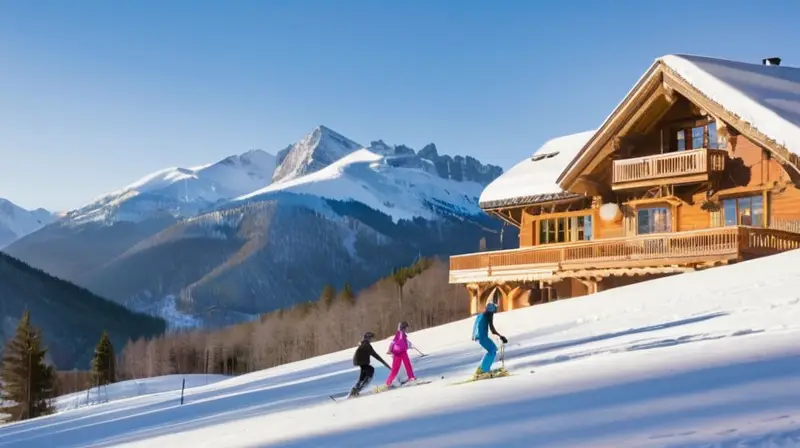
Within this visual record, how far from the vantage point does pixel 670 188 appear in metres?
33.5

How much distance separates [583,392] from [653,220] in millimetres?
24349

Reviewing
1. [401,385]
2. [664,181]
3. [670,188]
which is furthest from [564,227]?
[401,385]

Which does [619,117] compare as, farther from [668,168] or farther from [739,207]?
[739,207]

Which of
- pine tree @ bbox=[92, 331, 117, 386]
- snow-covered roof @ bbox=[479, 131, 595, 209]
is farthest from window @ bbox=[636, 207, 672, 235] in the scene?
pine tree @ bbox=[92, 331, 117, 386]

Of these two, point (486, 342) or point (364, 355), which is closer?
point (486, 342)

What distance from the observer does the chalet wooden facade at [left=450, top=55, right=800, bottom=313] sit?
29156mm

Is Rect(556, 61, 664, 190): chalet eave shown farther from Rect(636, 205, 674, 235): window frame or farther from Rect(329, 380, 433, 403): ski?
Rect(329, 380, 433, 403): ski

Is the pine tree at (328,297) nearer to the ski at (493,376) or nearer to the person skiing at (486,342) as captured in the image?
the person skiing at (486,342)

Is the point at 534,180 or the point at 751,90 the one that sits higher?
the point at 751,90

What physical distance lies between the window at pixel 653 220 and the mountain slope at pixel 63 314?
147m

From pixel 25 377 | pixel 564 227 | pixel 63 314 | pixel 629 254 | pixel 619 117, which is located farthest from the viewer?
pixel 63 314

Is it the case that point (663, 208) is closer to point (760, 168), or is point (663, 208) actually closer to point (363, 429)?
point (760, 168)

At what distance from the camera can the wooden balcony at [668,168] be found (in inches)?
1236

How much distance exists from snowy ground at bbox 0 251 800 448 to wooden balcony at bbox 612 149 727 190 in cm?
636
